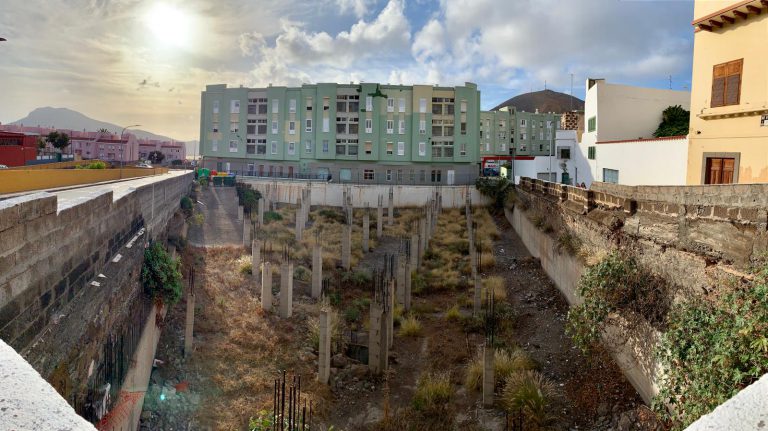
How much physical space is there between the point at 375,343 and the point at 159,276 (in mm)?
5385

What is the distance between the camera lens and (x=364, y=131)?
5225 centimetres

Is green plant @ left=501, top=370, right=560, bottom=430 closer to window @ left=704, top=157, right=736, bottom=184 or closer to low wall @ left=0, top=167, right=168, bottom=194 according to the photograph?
window @ left=704, top=157, right=736, bottom=184

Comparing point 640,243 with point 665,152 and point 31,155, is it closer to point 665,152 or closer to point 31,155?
point 665,152

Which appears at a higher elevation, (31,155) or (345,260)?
(31,155)

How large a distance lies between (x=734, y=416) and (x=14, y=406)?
2983 mm

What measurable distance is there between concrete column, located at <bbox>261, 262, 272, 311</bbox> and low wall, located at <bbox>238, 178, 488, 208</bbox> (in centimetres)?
2545

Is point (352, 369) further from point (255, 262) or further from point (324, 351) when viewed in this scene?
point (255, 262)

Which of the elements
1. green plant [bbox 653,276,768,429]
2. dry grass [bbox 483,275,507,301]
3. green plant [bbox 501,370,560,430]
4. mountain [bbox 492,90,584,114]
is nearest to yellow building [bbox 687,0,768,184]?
dry grass [bbox 483,275,507,301]

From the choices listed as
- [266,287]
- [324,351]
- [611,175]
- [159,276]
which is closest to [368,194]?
[611,175]

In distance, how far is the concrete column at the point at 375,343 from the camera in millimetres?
12758

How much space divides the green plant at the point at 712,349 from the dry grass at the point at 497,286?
9472 millimetres

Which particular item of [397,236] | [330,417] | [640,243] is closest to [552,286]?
[640,243]

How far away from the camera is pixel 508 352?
1304 cm

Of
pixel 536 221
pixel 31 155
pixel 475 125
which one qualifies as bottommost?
pixel 536 221
